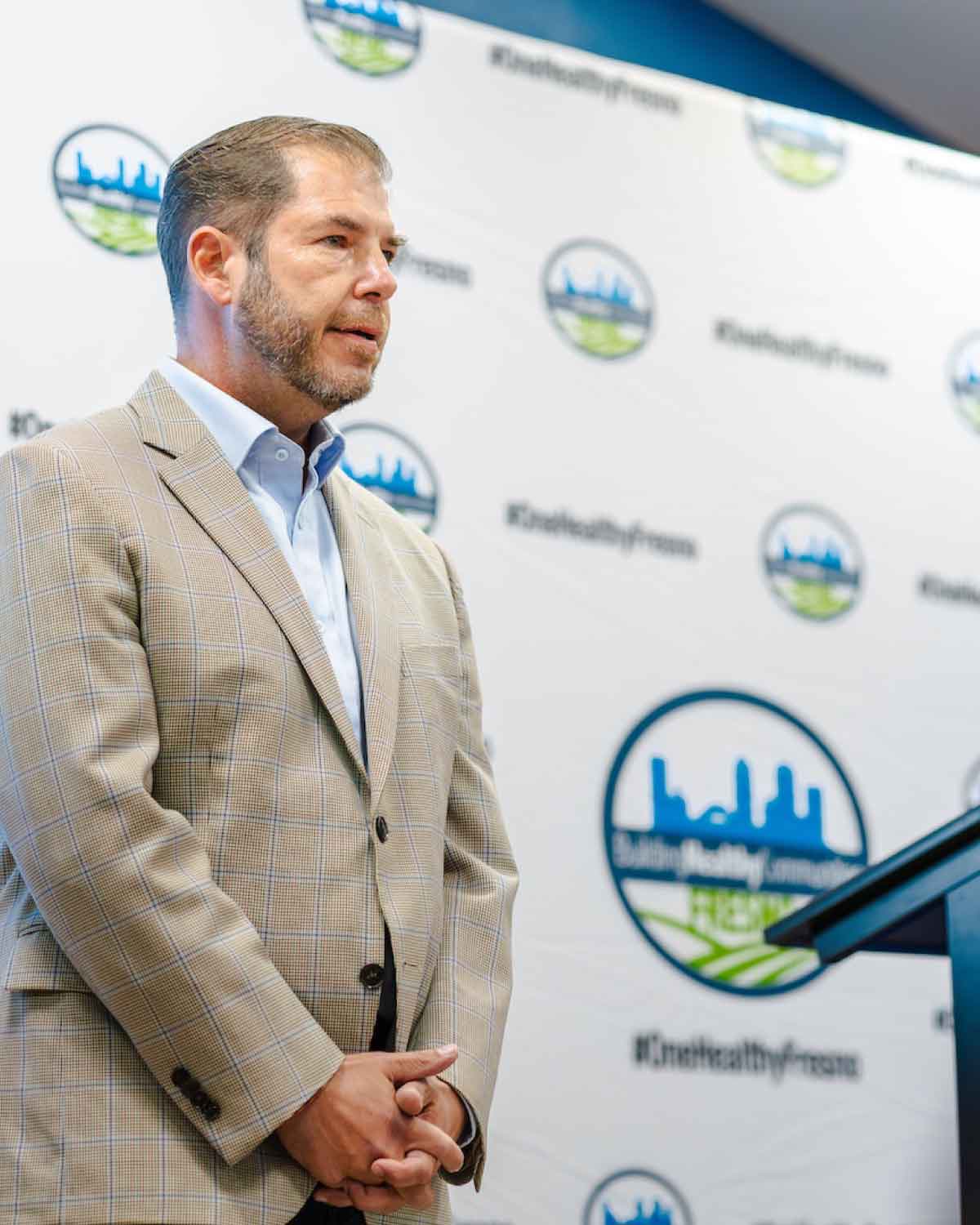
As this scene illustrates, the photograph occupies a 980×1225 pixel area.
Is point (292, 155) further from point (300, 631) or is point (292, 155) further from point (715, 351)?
point (715, 351)

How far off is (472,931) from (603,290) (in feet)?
5.15

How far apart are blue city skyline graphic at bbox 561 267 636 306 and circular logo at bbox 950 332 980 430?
29.5 inches

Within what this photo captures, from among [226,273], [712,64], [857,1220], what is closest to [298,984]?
[226,273]

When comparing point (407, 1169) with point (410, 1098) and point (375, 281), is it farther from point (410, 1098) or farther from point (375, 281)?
point (375, 281)

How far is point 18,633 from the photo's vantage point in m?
1.58

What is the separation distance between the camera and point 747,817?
2.93m

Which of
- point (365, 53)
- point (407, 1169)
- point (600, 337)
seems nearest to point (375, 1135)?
point (407, 1169)

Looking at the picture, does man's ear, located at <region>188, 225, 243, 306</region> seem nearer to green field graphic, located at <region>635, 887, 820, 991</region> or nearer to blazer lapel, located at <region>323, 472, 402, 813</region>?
blazer lapel, located at <region>323, 472, 402, 813</region>

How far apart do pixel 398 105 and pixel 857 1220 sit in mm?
2061

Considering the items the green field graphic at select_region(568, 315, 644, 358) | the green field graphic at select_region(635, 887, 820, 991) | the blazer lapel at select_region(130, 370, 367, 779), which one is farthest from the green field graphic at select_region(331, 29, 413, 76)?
the green field graphic at select_region(635, 887, 820, 991)

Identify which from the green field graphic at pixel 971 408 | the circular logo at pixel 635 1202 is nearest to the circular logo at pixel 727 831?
the circular logo at pixel 635 1202

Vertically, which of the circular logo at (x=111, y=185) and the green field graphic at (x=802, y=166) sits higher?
the green field graphic at (x=802, y=166)

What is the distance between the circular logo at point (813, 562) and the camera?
10.1ft

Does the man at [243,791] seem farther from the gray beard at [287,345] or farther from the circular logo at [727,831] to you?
the circular logo at [727,831]
